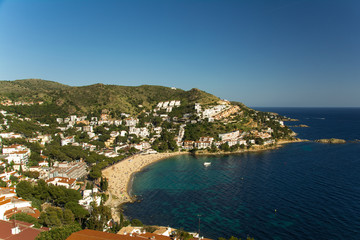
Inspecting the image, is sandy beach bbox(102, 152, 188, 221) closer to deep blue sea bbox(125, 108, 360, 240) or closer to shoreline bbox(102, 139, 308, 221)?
shoreline bbox(102, 139, 308, 221)

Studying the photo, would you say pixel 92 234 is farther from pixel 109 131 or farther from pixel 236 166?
pixel 109 131

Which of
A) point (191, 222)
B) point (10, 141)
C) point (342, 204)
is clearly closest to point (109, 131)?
point (10, 141)

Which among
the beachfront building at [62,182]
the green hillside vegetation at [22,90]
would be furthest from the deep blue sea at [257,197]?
the green hillside vegetation at [22,90]

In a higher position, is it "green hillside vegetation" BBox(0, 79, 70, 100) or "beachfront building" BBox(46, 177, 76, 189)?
"green hillside vegetation" BBox(0, 79, 70, 100)

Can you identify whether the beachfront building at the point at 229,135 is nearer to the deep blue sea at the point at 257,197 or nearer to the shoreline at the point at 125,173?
the shoreline at the point at 125,173

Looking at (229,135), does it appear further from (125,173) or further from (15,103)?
(15,103)

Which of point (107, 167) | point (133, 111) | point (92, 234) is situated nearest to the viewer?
point (92, 234)

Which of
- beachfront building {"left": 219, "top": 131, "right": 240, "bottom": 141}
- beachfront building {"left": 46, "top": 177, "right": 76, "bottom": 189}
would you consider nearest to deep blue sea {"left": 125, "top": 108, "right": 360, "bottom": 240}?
beachfront building {"left": 46, "top": 177, "right": 76, "bottom": 189}
